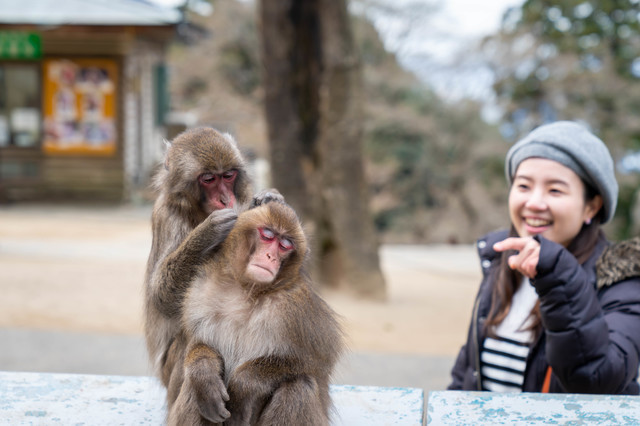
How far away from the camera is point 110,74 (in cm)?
1443

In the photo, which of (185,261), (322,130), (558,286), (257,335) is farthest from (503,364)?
(322,130)

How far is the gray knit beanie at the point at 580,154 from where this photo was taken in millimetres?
2188

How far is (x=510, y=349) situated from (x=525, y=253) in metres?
0.45

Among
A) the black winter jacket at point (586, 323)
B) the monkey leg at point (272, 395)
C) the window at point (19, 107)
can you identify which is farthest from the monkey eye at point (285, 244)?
the window at point (19, 107)

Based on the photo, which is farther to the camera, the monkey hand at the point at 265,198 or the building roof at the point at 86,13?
the building roof at the point at 86,13

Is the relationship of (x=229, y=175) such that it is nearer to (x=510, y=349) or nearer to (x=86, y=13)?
(x=510, y=349)

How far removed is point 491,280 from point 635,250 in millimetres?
477

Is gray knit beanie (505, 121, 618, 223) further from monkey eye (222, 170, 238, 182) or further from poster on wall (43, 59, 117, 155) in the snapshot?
poster on wall (43, 59, 117, 155)

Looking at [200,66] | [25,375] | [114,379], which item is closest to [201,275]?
[114,379]

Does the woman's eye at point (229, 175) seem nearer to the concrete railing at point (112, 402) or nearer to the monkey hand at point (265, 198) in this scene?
the monkey hand at point (265, 198)

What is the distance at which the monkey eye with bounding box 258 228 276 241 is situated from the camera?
167 cm

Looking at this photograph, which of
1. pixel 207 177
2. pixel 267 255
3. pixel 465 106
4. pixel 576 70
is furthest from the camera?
pixel 465 106

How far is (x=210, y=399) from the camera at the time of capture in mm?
1538

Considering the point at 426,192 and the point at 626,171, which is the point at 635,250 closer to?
the point at 626,171
